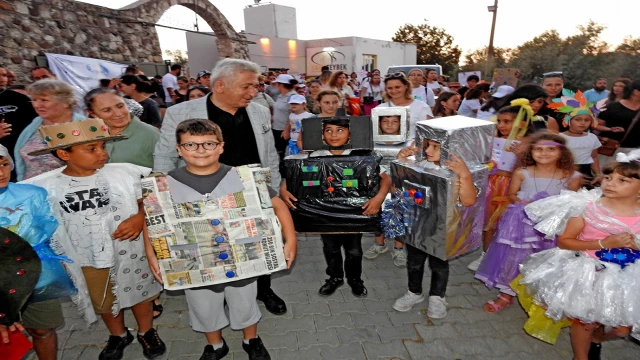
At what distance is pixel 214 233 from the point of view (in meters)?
2.03

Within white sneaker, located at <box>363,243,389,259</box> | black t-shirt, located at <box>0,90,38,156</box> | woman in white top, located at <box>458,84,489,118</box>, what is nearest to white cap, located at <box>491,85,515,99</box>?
woman in white top, located at <box>458,84,489,118</box>

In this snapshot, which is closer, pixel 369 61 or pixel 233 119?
pixel 233 119

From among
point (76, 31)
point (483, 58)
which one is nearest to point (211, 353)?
point (76, 31)

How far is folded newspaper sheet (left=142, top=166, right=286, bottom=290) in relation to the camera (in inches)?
78.6

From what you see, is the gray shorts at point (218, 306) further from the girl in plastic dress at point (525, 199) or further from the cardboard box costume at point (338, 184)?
the girl in plastic dress at point (525, 199)

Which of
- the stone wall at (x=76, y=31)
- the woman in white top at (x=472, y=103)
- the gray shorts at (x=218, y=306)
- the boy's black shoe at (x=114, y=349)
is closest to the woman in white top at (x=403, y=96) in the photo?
the gray shorts at (x=218, y=306)

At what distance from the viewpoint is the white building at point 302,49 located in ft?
81.0

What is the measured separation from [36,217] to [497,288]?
141 inches

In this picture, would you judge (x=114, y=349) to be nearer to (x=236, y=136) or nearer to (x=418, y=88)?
(x=236, y=136)

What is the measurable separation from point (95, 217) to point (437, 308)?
261 centimetres

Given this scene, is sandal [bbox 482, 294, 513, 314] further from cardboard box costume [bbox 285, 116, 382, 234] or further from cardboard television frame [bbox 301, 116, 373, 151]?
cardboard television frame [bbox 301, 116, 373, 151]

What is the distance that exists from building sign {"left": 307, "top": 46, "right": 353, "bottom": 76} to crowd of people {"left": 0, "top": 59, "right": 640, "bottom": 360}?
24809 millimetres

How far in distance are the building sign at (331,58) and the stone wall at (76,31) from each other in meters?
16.5

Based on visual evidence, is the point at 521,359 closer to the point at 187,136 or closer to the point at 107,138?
the point at 187,136
